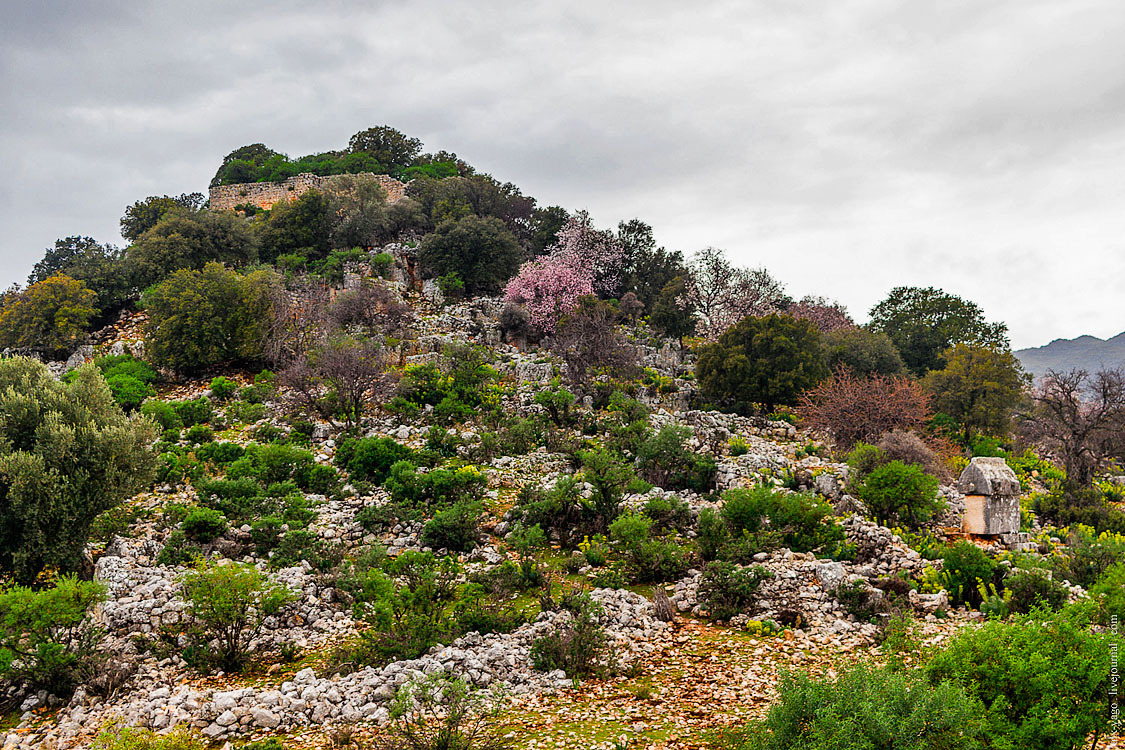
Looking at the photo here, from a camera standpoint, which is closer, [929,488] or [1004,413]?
Answer: [929,488]

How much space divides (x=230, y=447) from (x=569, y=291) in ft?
66.9

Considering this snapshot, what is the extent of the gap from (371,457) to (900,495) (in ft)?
44.3

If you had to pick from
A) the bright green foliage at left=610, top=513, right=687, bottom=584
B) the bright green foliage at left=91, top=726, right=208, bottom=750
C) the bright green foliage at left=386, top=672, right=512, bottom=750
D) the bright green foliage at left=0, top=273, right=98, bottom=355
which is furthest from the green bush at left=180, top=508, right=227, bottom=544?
the bright green foliage at left=0, top=273, right=98, bottom=355

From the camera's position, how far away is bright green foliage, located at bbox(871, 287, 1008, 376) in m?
35.8

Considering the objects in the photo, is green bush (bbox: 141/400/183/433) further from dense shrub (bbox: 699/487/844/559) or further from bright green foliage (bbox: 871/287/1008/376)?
bright green foliage (bbox: 871/287/1008/376)

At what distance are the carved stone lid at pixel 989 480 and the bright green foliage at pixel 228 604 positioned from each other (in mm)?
15905

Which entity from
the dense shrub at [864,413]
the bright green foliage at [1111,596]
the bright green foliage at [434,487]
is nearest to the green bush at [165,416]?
the bright green foliage at [434,487]

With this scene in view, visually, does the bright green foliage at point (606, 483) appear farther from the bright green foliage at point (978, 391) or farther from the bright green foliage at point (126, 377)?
the bright green foliage at point (978, 391)

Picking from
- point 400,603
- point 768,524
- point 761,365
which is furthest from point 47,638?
point 761,365

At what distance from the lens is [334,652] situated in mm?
9727

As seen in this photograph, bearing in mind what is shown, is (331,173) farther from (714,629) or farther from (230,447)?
(714,629)

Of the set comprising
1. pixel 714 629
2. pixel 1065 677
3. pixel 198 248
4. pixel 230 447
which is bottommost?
pixel 714 629

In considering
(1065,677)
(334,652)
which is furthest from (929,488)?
(334,652)

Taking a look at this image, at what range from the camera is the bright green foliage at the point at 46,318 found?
1120 inches
